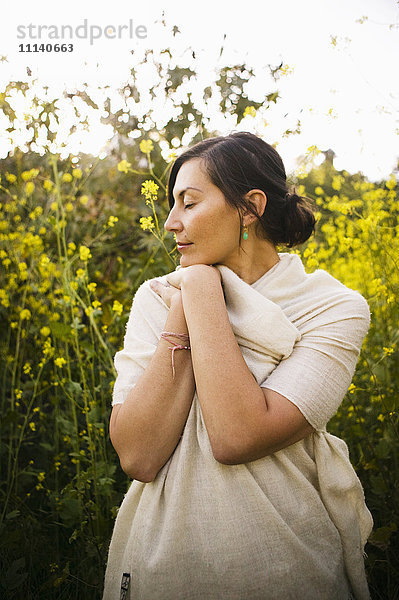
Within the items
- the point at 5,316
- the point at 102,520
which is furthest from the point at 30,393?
the point at 102,520

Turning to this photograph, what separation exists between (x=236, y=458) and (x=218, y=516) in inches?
5.8

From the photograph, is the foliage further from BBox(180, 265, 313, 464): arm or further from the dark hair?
BBox(180, 265, 313, 464): arm

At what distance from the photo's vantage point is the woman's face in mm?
1379

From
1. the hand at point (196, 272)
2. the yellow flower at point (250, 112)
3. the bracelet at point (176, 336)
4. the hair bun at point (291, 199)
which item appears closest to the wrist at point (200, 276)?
the hand at point (196, 272)

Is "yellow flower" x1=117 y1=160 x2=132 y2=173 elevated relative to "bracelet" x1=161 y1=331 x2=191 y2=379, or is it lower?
elevated

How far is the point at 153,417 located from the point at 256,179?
718 millimetres

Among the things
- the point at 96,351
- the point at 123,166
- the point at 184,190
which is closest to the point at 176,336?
the point at 184,190

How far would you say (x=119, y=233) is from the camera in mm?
3012

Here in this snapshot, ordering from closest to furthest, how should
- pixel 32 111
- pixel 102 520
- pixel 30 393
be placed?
pixel 102 520
pixel 32 111
pixel 30 393

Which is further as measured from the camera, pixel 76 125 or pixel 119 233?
pixel 119 233

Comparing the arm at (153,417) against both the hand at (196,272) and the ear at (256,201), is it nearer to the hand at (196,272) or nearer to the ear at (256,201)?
the hand at (196,272)

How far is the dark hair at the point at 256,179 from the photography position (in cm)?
142

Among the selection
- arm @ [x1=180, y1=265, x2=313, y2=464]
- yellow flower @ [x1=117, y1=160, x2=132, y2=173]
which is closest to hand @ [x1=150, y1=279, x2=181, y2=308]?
arm @ [x1=180, y1=265, x2=313, y2=464]

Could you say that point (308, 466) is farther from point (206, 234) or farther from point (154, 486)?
point (206, 234)
